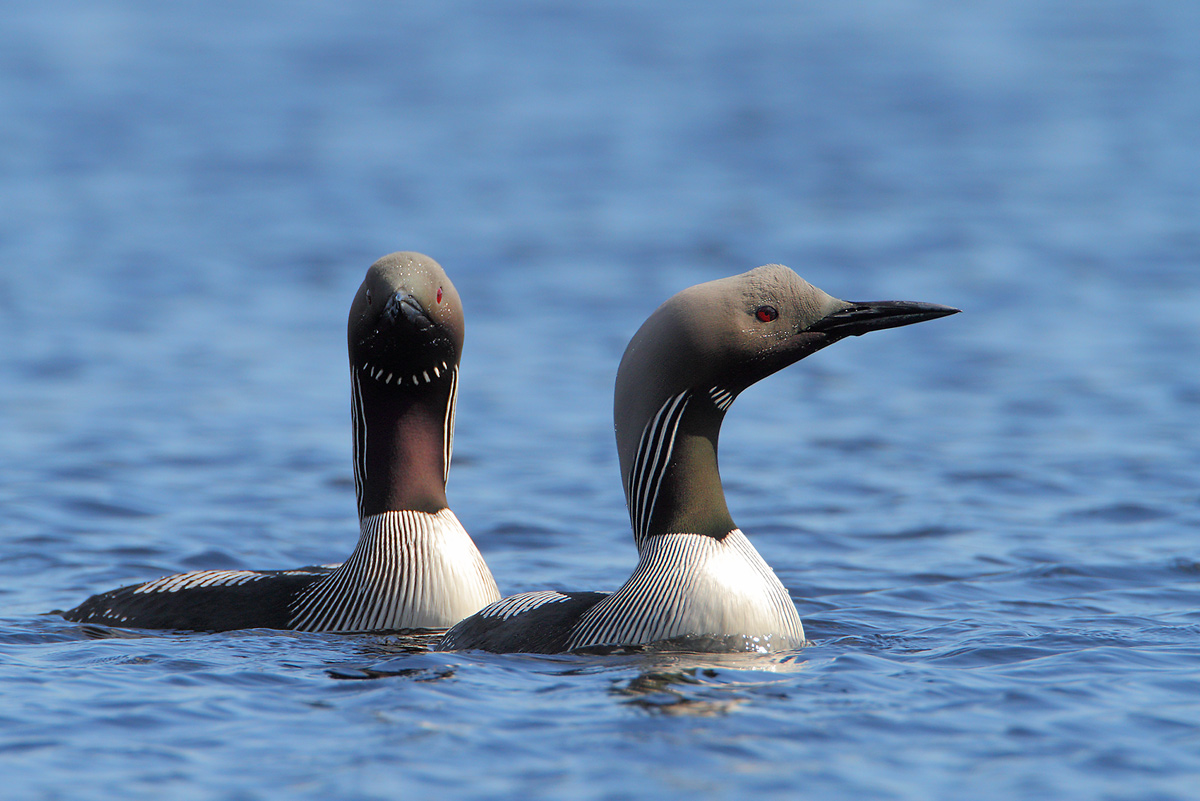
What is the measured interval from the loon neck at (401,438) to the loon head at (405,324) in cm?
4

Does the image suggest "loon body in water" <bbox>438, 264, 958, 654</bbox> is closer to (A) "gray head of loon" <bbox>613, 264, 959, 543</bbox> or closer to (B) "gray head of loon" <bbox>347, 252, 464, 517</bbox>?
(A) "gray head of loon" <bbox>613, 264, 959, 543</bbox>

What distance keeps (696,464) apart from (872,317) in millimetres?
798

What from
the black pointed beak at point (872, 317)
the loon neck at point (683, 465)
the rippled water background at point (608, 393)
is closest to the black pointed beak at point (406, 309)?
the loon neck at point (683, 465)

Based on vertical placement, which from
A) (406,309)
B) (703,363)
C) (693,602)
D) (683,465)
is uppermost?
(406,309)

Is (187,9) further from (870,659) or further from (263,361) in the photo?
(870,659)

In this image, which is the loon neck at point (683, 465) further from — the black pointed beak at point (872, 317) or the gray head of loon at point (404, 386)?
the gray head of loon at point (404, 386)

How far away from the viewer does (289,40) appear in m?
32.5

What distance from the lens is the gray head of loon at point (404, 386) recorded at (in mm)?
6148

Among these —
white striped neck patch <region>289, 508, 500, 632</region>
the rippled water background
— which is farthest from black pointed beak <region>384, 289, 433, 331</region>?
the rippled water background

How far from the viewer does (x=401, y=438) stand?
6.43 metres

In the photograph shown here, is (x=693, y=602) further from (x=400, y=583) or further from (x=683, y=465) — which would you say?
(x=400, y=583)

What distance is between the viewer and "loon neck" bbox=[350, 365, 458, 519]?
6418 millimetres

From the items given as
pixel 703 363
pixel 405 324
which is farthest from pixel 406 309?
pixel 703 363

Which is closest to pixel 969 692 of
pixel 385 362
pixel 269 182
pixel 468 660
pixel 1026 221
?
pixel 468 660
